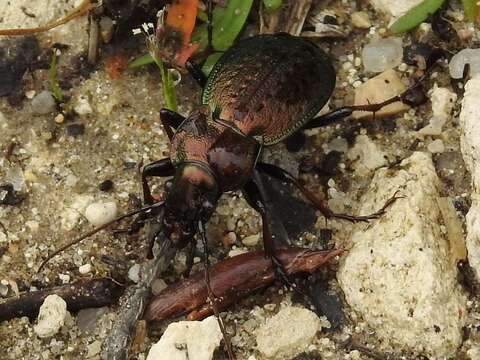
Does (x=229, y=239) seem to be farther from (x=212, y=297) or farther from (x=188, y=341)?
(x=188, y=341)

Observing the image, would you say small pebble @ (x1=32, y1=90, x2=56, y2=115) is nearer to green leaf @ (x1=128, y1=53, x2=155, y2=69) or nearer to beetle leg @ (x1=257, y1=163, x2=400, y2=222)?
green leaf @ (x1=128, y1=53, x2=155, y2=69)

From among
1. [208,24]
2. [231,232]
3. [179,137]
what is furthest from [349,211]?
[208,24]

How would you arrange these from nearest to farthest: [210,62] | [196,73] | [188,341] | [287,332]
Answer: [188,341]
[287,332]
[196,73]
[210,62]

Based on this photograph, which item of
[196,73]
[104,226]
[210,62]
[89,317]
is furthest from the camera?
[210,62]

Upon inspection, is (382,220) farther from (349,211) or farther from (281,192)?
(281,192)

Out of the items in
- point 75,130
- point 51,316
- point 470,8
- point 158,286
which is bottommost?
point 51,316

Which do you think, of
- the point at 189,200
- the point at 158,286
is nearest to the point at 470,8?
the point at 189,200
